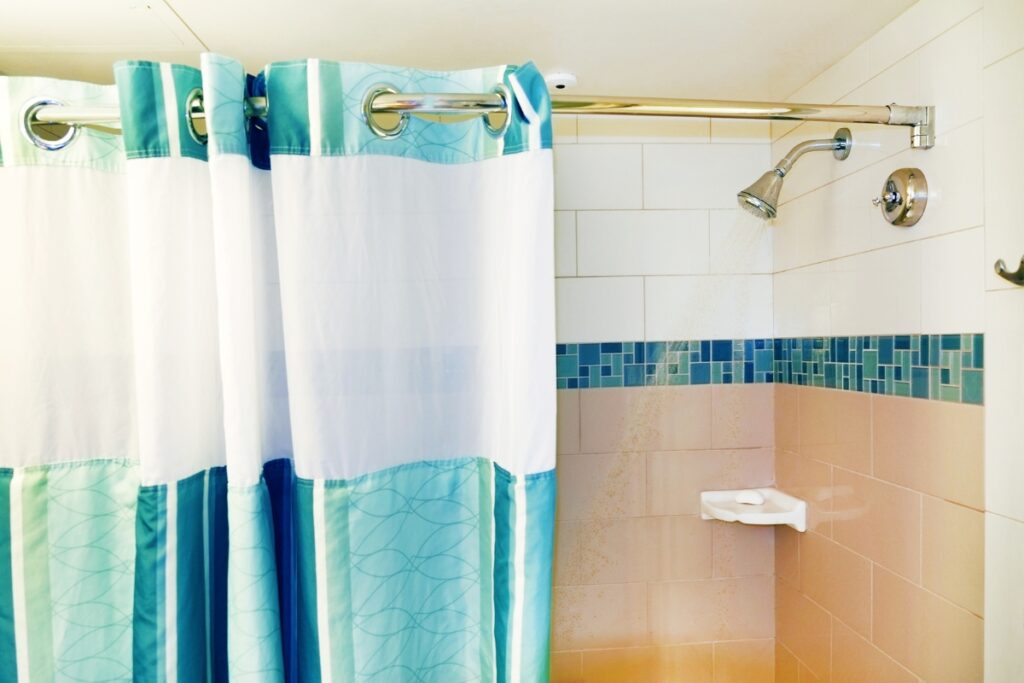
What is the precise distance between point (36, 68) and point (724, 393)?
70.1 inches

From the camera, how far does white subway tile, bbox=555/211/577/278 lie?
5.43 feet

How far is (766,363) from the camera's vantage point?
1714 millimetres

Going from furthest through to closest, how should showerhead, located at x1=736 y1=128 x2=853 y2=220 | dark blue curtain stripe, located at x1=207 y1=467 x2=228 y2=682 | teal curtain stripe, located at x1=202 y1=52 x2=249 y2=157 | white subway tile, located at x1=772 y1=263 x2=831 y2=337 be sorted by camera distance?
white subway tile, located at x1=772 y1=263 x2=831 y2=337, showerhead, located at x1=736 y1=128 x2=853 y2=220, dark blue curtain stripe, located at x1=207 y1=467 x2=228 y2=682, teal curtain stripe, located at x1=202 y1=52 x2=249 y2=157

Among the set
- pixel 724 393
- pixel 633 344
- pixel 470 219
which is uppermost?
pixel 470 219

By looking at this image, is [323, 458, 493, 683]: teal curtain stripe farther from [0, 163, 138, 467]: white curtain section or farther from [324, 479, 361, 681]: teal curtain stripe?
[0, 163, 138, 467]: white curtain section

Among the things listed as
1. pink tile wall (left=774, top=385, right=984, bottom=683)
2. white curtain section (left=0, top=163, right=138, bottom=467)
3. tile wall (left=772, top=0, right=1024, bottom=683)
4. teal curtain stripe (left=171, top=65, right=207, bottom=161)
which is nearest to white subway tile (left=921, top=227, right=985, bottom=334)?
tile wall (left=772, top=0, right=1024, bottom=683)

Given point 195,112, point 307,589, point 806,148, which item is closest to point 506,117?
point 195,112

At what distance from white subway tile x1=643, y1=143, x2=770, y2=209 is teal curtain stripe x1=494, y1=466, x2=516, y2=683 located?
37.7 inches

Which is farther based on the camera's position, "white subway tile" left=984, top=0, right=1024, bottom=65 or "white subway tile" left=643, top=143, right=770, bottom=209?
"white subway tile" left=643, top=143, right=770, bottom=209

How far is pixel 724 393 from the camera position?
1.70m

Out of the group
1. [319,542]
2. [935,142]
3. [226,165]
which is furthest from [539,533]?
[935,142]

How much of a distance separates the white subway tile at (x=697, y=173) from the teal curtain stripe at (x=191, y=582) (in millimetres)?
1240

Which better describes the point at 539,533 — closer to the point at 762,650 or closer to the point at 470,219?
the point at 470,219

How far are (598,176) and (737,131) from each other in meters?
0.39
